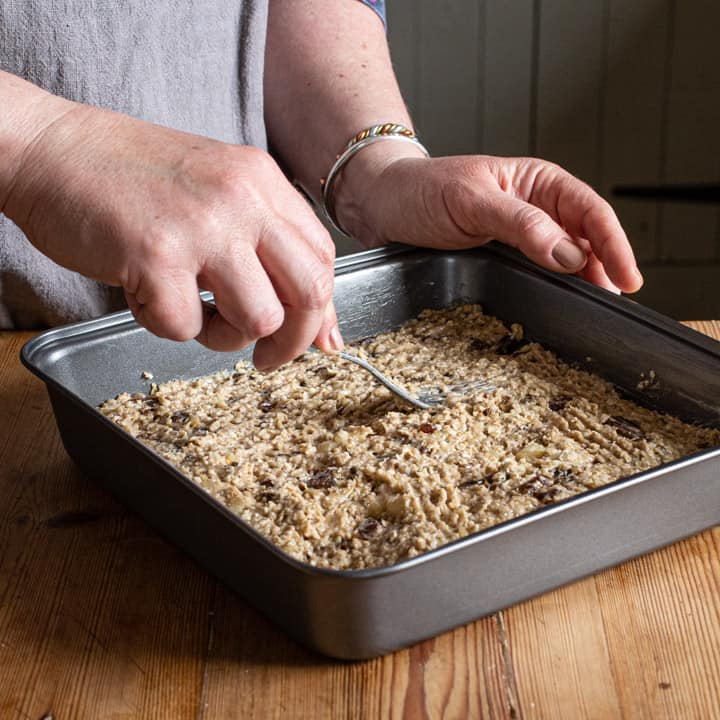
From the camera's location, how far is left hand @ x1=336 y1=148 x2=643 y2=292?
1.21m

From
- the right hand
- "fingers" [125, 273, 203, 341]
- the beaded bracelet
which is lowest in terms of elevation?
the beaded bracelet

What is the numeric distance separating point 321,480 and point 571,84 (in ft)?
6.79

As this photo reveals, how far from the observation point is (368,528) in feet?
2.89

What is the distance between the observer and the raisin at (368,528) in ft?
2.86

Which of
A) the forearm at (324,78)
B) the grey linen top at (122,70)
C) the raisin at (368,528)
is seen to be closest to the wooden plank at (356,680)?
the raisin at (368,528)

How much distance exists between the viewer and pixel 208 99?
1417 mm

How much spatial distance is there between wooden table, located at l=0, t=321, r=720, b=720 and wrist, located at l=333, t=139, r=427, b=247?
0.58 m

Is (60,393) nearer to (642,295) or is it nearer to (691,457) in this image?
(691,457)

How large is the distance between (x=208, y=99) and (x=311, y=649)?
2.77ft

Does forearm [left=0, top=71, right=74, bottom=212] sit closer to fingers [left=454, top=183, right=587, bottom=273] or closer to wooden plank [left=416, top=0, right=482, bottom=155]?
fingers [left=454, top=183, right=587, bottom=273]

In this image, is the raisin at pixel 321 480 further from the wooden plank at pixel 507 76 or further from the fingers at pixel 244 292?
the wooden plank at pixel 507 76

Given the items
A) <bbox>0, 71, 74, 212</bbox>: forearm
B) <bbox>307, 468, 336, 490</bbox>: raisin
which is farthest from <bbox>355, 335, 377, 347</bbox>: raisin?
<bbox>0, 71, 74, 212</bbox>: forearm

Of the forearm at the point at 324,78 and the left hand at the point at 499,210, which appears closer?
the left hand at the point at 499,210

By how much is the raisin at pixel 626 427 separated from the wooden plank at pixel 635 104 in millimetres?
1900
